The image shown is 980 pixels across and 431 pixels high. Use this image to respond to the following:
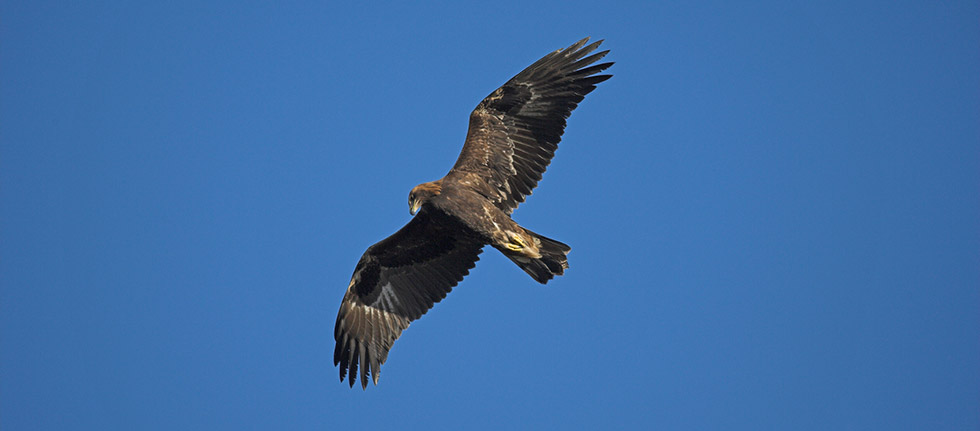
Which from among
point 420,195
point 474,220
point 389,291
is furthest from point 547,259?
point 389,291

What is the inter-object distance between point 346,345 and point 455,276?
1629 mm

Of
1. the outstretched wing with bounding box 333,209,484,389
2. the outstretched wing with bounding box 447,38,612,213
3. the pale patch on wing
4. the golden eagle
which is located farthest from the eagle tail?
the pale patch on wing

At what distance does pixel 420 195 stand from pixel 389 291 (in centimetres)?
200

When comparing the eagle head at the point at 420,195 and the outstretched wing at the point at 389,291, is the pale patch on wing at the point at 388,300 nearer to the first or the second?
the outstretched wing at the point at 389,291

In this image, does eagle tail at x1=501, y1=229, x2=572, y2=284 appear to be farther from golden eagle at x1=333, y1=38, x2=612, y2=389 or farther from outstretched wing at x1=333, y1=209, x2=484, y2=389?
outstretched wing at x1=333, y1=209, x2=484, y2=389

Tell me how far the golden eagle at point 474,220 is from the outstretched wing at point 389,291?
0.01m

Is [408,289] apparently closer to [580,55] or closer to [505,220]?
[505,220]

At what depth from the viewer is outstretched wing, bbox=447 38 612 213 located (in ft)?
38.1

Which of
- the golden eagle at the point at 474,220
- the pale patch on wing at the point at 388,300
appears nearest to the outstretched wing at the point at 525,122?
the golden eagle at the point at 474,220

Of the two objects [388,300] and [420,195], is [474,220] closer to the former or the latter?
[420,195]

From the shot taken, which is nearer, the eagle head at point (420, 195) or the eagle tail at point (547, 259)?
the eagle head at point (420, 195)

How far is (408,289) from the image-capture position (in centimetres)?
1234

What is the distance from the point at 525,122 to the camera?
11766 mm

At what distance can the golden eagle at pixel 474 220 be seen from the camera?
10984 mm
